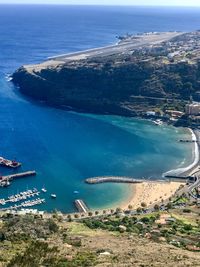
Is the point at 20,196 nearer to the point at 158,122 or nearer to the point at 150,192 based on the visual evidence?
the point at 150,192

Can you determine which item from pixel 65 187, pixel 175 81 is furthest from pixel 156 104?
pixel 65 187

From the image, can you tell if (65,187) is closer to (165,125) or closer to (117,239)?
(117,239)

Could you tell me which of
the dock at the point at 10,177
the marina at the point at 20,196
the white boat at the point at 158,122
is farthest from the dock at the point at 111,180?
the white boat at the point at 158,122

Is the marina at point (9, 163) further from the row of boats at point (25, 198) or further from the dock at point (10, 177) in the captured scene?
the row of boats at point (25, 198)

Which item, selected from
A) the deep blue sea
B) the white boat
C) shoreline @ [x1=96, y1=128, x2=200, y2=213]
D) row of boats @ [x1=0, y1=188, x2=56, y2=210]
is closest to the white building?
the white boat

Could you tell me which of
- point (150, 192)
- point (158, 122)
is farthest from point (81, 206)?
point (158, 122)

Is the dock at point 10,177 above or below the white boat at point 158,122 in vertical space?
below
